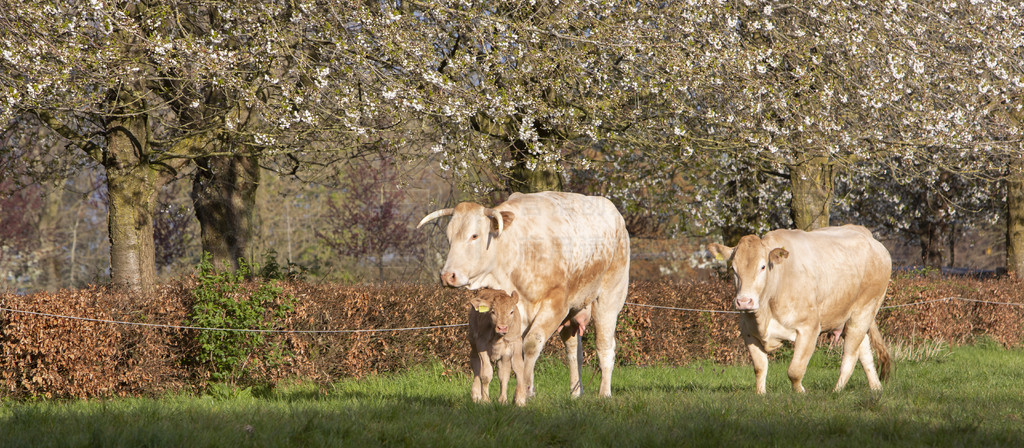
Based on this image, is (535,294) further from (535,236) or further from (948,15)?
(948,15)

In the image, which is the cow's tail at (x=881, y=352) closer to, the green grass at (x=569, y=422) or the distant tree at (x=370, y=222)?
the green grass at (x=569, y=422)

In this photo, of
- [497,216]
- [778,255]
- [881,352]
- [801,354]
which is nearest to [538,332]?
[497,216]

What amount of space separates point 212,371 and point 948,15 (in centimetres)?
1323

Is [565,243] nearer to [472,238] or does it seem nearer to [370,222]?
[472,238]

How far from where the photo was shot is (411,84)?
10.9 m

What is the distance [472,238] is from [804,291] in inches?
142

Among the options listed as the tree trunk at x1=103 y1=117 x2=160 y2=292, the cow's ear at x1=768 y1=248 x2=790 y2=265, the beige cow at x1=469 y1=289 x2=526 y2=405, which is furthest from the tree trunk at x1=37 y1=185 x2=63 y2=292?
the cow's ear at x1=768 y1=248 x2=790 y2=265

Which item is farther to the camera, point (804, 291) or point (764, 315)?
point (804, 291)

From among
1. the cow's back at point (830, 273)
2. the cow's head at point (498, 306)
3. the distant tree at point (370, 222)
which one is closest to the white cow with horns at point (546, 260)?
the cow's head at point (498, 306)

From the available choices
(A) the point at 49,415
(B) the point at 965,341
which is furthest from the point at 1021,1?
(A) the point at 49,415

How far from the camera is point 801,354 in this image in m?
8.44

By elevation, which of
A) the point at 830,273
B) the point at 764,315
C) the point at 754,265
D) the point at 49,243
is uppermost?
the point at 49,243

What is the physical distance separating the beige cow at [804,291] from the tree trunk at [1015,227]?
11228mm

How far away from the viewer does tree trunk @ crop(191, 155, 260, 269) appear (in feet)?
44.4
